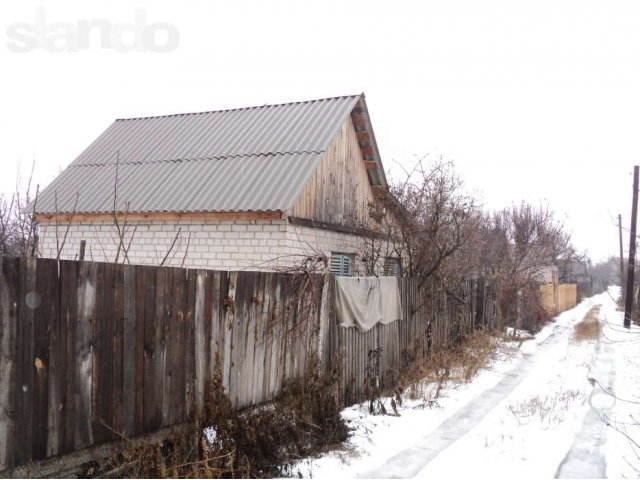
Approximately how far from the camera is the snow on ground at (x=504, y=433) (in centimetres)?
550

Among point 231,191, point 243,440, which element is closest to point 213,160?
point 231,191

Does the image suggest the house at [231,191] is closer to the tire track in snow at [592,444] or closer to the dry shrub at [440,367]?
the dry shrub at [440,367]

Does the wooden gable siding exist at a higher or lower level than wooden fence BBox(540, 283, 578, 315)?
higher

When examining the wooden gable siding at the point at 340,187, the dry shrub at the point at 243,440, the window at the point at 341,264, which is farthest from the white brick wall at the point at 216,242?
the dry shrub at the point at 243,440

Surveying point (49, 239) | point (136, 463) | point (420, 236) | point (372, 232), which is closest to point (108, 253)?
point (49, 239)

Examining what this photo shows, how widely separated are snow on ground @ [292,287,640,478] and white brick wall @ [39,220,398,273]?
364 centimetres

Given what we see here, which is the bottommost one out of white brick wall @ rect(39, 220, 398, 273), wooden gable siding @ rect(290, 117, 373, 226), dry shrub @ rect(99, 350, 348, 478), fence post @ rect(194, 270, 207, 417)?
dry shrub @ rect(99, 350, 348, 478)

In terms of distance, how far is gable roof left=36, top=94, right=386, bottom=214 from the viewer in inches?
433

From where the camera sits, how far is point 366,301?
8523mm

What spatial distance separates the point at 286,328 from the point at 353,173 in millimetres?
7338

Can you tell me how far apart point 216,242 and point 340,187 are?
133 inches

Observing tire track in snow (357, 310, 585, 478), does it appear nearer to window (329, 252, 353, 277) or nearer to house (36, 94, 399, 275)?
house (36, 94, 399, 275)

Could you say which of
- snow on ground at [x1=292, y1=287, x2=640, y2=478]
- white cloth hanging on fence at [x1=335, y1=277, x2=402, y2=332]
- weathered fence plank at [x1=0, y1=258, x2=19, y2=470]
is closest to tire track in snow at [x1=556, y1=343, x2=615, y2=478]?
snow on ground at [x1=292, y1=287, x2=640, y2=478]

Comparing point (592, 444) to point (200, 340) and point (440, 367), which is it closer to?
point (440, 367)
